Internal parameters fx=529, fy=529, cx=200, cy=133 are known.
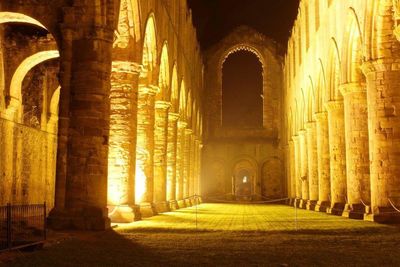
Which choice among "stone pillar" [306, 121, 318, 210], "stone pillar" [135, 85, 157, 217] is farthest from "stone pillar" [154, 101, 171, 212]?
"stone pillar" [306, 121, 318, 210]

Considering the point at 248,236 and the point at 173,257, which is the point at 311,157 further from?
the point at 173,257

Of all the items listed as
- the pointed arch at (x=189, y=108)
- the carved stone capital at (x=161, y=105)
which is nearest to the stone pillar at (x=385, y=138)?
the carved stone capital at (x=161, y=105)

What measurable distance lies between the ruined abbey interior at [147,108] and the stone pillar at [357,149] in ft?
0.12

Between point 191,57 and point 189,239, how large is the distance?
23518 mm

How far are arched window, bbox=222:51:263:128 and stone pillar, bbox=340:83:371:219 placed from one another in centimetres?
2843

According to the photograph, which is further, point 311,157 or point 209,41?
point 209,41

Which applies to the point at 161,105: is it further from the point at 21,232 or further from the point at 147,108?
the point at 21,232

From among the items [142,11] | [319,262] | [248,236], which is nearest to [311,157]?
[142,11]

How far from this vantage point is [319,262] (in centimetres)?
699

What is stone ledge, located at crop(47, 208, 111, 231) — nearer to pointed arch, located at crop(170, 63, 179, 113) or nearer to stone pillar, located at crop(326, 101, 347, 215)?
stone pillar, located at crop(326, 101, 347, 215)

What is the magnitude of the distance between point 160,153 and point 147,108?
382 centimetres

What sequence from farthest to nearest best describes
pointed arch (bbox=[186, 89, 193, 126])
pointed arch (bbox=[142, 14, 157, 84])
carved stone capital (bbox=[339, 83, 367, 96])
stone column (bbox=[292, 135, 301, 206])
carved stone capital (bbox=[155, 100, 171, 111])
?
pointed arch (bbox=[186, 89, 193, 126]), stone column (bbox=[292, 135, 301, 206]), carved stone capital (bbox=[155, 100, 171, 111]), pointed arch (bbox=[142, 14, 157, 84]), carved stone capital (bbox=[339, 83, 367, 96])

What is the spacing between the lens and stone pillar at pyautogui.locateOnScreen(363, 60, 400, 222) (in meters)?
13.6

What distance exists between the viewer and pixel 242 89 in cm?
4666
